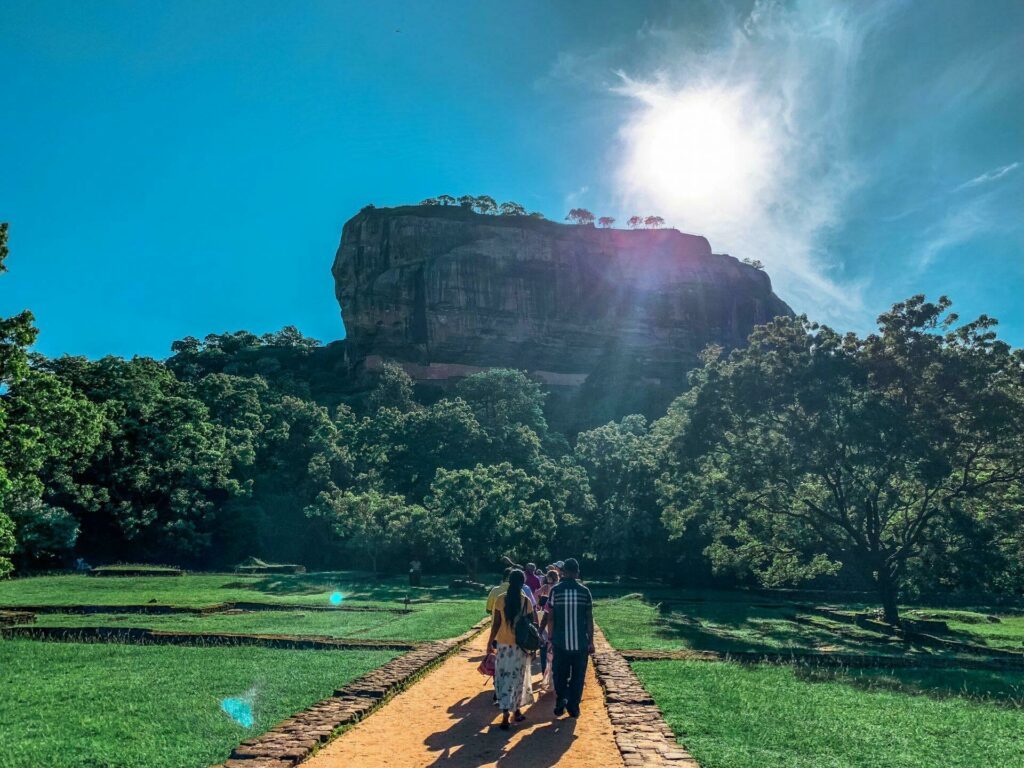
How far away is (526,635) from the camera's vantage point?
263 inches

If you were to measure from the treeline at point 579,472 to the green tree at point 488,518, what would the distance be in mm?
108

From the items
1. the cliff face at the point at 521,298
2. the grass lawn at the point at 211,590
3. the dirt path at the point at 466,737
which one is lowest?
the grass lawn at the point at 211,590

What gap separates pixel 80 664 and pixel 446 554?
2187cm

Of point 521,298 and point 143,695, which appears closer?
point 143,695

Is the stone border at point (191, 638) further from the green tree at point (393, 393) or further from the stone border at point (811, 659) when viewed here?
the green tree at point (393, 393)

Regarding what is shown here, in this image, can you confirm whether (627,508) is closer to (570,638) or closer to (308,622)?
(308,622)

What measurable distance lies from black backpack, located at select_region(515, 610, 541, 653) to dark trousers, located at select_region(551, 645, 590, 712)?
23 centimetres

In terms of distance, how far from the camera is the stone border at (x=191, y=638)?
11211mm

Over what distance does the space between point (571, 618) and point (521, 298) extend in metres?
74.0

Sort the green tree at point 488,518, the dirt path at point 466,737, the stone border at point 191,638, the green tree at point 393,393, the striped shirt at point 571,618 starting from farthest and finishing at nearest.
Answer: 1. the green tree at point 393,393
2. the green tree at point 488,518
3. the stone border at point 191,638
4. the striped shirt at point 571,618
5. the dirt path at point 466,737

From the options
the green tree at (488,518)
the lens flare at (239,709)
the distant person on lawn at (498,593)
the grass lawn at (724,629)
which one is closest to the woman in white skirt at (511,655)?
the distant person on lawn at (498,593)

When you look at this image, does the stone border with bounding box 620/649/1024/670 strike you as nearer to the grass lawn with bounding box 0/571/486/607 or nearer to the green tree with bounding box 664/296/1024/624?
the green tree with bounding box 664/296/1024/624

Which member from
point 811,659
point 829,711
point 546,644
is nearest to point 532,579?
point 546,644

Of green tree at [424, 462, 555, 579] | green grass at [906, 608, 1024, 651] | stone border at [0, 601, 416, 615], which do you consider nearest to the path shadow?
stone border at [0, 601, 416, 615]
